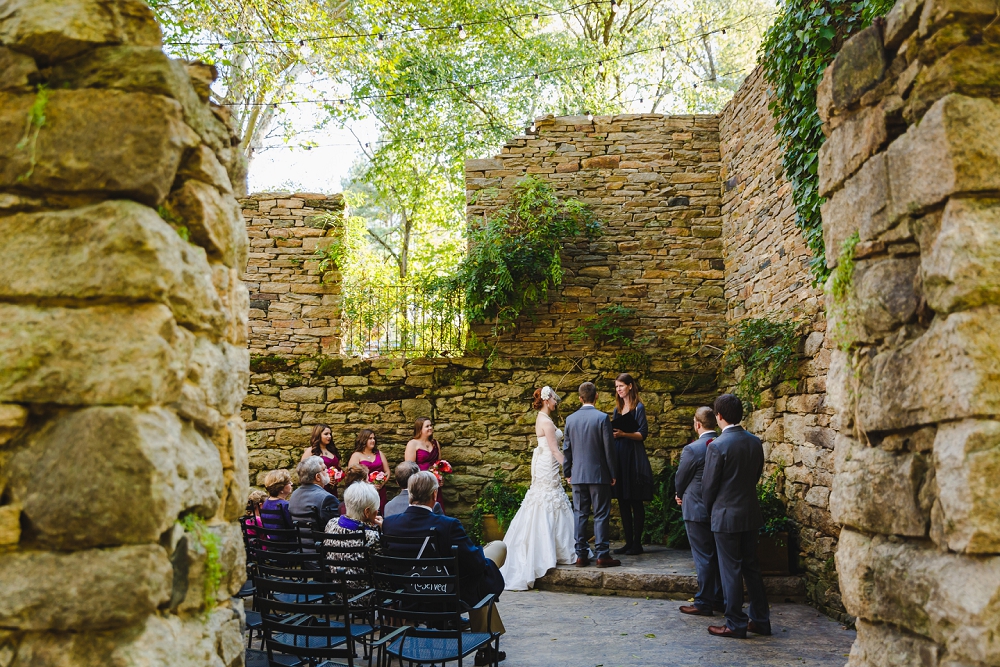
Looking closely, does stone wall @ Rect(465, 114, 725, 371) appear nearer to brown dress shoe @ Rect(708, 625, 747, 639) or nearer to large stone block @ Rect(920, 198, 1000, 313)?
brown dress shoe @ Rect(708, 625, 747, 639)

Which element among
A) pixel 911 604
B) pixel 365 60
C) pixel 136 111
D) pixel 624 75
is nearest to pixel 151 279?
pixel 136 111

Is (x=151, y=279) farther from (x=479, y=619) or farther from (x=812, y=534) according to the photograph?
(x=812, y=534)

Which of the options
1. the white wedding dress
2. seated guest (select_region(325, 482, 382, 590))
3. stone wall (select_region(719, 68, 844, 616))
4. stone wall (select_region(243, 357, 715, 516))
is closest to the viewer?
seated guest (select_region(325, 482, 382, 590))

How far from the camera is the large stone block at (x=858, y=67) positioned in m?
2.54

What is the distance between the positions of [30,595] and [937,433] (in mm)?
2470

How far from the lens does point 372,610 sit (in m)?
4.18

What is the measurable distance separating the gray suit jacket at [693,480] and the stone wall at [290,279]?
5078mm

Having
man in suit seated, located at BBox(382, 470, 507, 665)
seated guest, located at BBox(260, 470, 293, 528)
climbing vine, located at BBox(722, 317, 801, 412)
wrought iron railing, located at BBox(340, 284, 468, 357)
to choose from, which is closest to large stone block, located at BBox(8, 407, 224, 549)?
man in suit seated, located at BBox(382, 470, 507, 665)

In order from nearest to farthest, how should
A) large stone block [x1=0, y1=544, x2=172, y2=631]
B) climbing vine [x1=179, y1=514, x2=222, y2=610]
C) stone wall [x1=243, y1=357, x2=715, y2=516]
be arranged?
large stone block [x1=0, y1=544, x2=172, y2=631] < climbing vine [x1=179, y1=514, x2=222, y2=610] < stone wall [x1=243, y1=357, x2=715, y2=516]

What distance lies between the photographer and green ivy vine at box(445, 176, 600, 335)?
8.98m

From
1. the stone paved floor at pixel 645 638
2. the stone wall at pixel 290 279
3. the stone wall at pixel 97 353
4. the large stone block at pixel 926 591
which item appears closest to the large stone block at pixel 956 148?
the large stone block at pixel 926 591

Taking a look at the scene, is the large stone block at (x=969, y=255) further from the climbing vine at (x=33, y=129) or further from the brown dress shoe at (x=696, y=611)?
the brown dress shoe at (x=696, y=611)

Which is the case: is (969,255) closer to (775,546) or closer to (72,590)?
(72,590)

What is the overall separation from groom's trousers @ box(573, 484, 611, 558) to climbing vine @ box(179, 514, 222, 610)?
16.8ft
